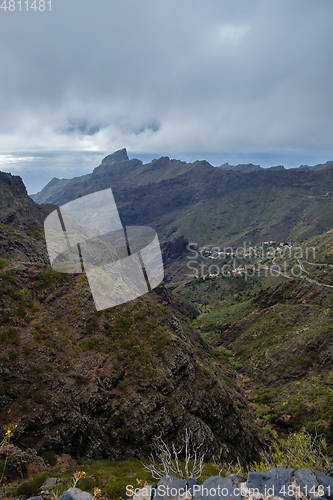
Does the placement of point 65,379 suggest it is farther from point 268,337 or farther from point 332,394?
point 268,337

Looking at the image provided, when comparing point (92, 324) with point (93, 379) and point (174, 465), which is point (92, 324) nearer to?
point (93, 379)

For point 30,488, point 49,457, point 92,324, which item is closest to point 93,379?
point 92,324

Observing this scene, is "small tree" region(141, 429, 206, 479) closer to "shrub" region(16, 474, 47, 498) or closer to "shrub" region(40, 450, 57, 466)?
"shrub" region(16, 474, 47, 498)

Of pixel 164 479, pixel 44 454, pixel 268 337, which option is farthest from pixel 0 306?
pixel 268 337

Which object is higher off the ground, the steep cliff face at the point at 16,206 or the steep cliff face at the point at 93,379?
the steep cliff face at the point at 16,206

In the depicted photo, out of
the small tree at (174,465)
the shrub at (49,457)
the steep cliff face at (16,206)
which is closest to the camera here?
the small tree at (174,465)

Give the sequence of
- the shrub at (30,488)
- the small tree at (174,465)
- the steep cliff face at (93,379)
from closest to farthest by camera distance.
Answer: the shrub at (30,488) < the small tree at (174,465) < the steep cliff face at (93,379)

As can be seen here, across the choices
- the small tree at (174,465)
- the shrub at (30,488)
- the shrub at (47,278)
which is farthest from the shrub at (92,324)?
the shrub at (30,488)

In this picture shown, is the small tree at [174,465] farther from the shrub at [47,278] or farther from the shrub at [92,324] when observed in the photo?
the shrub at [47,278]

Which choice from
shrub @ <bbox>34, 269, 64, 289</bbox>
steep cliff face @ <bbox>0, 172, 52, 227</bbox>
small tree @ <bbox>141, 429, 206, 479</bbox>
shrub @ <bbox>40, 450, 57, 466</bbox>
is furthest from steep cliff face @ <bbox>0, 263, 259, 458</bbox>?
steep cliff face @ <bbox>0, 172, 52, 227</bbox>
